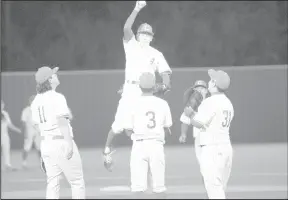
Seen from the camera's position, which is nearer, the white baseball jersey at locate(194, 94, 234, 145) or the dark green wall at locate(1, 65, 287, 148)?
the white baseball jersey at locate(194, 94, 234, 145)

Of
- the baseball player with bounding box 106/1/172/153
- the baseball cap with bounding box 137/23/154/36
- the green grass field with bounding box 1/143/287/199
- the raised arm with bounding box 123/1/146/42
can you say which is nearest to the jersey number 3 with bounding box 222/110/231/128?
the baseball player with bounding box 106/1/172/153

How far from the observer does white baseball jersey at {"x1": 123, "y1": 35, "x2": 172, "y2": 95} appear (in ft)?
14.9

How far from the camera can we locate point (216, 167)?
4344mm

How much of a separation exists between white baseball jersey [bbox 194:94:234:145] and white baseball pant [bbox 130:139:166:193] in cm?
30

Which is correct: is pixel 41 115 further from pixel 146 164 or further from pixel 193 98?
pixel 193 98

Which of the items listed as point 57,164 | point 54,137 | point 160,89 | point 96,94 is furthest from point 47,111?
point 96,94

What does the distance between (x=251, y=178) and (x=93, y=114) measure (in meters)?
11.1

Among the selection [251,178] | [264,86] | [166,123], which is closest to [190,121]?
[166,123]

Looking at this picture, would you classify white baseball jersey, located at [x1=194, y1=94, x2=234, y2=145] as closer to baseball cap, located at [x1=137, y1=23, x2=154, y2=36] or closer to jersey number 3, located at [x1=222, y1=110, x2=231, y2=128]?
jersey number 3, located at [x1=222, y1=110, x2=231, y2=128]

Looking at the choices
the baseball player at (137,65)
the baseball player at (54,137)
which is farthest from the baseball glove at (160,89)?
the baseball player at (54,137)

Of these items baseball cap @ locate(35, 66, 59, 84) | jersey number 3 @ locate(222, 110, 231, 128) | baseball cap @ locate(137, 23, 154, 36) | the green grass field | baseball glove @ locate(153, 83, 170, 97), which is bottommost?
the green grass field

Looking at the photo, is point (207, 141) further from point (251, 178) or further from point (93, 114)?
point (251, 178)

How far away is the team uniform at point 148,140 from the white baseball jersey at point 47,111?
1.60 feet

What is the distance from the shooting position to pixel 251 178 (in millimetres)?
24156
